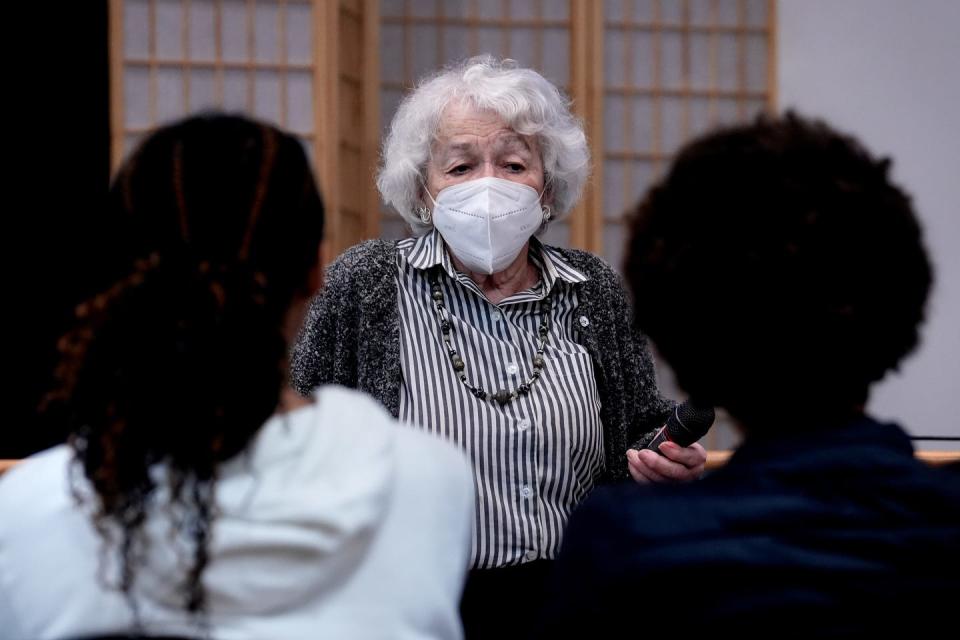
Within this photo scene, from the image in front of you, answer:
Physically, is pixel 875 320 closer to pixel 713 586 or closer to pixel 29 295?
pixel 713 586

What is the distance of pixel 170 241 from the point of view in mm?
979

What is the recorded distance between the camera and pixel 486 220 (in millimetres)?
1893

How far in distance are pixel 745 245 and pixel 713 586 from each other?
0.27 meters

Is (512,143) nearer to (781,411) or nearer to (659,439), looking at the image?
(659,439)

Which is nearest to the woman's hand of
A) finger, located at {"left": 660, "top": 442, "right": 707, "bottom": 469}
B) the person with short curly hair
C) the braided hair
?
finger, located at {"left": 660, "top": 442, "right": 707, "bottom": 469}

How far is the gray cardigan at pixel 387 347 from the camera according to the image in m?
1.83

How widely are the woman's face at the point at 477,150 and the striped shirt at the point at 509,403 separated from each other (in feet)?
0.44

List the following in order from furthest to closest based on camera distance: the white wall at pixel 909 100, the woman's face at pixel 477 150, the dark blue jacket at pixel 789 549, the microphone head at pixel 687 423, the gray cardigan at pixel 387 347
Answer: the white wall at pixel 909 100 → the woman's face at pixel 477 150 → the gray cardigan at pixel 387 347 → the microphone head at pixel 687 423 → the dark blue jacket at pixel 789 549

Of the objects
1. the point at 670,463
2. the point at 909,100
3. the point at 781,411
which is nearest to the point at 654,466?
the point at 670,463

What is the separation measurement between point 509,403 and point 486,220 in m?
0.30

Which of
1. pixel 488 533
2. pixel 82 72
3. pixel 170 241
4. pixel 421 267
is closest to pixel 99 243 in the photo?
pixel 82 72

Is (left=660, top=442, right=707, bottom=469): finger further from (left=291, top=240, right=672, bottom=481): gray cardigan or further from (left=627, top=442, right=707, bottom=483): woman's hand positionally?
(left=291, top=240, right=672, bottom=481): gray cardigan

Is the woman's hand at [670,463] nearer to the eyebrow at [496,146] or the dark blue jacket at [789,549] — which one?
the eyebrow at [496,146]

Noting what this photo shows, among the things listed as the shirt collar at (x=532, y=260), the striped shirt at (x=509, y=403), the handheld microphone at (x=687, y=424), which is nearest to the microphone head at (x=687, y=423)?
the handheld microphone at (x=687, y=424)
